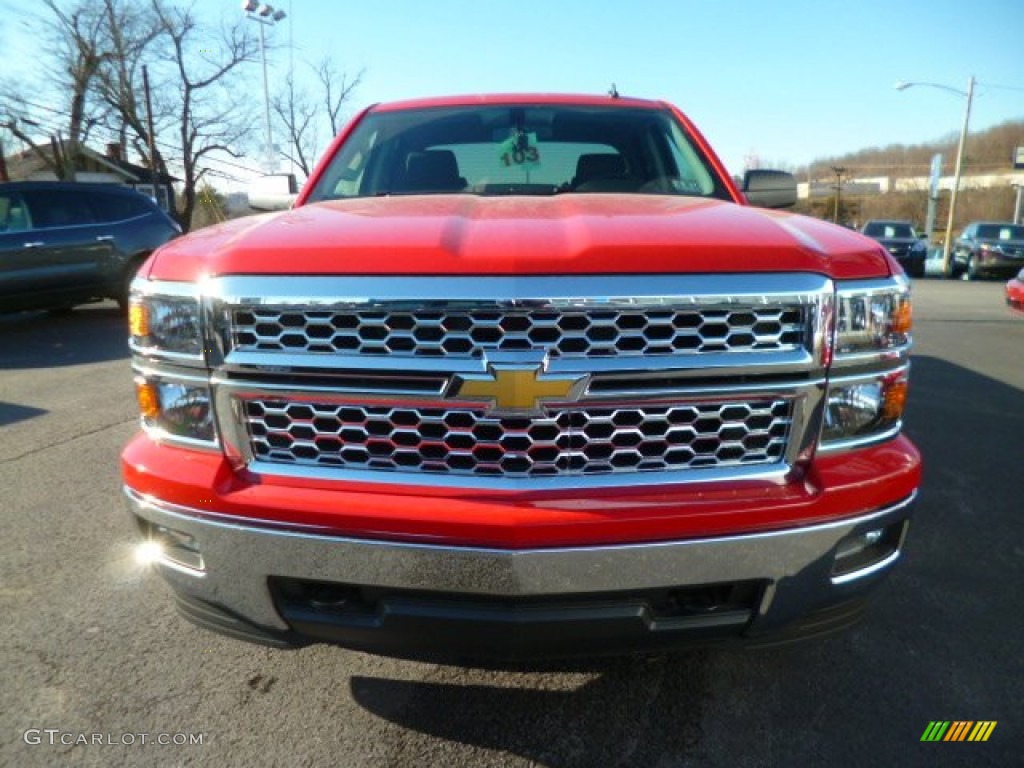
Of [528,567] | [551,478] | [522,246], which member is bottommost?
[528,567]

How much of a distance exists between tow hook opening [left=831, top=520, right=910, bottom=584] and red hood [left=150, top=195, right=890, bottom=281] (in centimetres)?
61

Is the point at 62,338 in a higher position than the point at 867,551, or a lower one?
lower

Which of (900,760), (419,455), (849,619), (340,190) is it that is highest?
(340,190)

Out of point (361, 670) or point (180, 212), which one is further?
point (180, 212)

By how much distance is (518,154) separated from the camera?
10.1ft

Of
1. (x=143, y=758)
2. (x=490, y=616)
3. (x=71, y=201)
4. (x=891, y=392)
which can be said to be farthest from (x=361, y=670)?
(x=71, y=201)

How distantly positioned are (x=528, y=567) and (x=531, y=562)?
0.04ft

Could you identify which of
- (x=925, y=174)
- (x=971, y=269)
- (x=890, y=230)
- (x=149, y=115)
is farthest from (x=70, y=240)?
(x=925, y=174)

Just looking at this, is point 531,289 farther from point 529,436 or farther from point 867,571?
point 867,571

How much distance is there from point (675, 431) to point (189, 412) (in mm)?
1167

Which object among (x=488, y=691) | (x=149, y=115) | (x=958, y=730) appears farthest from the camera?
(x=149, y=115)

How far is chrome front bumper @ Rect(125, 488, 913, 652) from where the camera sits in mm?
1482

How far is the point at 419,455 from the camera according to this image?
1.59 meters

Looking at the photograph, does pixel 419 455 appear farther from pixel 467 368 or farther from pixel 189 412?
pixel 189 412
